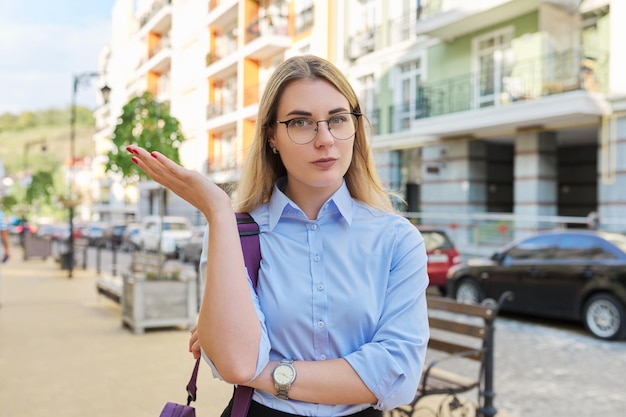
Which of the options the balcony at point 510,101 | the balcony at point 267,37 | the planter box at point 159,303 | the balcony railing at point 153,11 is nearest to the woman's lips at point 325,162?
the planter box at point 159,303

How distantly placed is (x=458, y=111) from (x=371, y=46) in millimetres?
3778

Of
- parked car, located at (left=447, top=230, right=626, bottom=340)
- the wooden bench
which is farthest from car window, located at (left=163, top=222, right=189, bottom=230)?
the wooden bench

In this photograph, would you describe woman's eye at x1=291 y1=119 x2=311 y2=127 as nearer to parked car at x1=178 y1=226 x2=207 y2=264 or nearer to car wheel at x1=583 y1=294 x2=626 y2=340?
car wheel at x1=583 y1=294 x2=626 y2=340

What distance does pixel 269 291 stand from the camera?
54.7 inches

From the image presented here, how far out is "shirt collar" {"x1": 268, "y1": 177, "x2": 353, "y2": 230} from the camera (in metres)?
1.45

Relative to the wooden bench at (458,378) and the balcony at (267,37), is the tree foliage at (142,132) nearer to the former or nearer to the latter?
the wooden bench at (458,378)

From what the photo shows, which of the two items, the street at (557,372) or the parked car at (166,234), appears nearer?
the street at (557,372)

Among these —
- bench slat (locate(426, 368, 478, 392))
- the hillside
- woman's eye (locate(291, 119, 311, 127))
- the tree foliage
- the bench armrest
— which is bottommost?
bench slat (locate(426, 368, 478, 392))

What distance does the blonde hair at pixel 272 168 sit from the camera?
1.47 m

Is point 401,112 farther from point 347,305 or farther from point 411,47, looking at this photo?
point 347,305

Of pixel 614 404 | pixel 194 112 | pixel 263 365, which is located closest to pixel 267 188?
pixel 263 365

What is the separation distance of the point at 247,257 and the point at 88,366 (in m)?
4.74

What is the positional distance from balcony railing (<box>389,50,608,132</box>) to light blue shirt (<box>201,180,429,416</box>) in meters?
13.8

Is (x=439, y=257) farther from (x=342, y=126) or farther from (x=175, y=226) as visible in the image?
(x=175, y=226)
